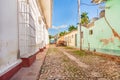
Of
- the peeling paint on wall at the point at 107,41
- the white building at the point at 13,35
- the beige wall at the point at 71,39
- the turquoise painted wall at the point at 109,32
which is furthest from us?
the beige wall at the point at 71,39

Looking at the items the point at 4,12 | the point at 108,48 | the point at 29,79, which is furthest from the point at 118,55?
the point at 4,12

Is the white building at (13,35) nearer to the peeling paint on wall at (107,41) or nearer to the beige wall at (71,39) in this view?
the peeling paint on wall at (107,41)

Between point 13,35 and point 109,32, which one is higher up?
point 109,32

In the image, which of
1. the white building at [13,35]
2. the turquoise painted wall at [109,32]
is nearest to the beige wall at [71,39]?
the turquoise painted wall at [109,32]

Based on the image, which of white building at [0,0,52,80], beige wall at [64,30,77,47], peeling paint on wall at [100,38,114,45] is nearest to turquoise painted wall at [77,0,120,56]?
peeling paint on wall at [100,38,114,45]

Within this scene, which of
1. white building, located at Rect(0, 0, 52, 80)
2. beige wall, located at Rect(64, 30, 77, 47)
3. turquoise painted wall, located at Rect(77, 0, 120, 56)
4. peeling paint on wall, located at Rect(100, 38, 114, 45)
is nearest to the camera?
white building, located at Rect(0, 0, 52, 80)

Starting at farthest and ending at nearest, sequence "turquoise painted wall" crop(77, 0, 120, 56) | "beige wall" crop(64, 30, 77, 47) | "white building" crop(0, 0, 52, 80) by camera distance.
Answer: "beige wall" crop(64, 30, 77, 47) → "turquoise painted wall" crop(77, 0, 120, 56) → "white building" crop(0, 0, 52, 80)

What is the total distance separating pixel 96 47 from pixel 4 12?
8.88 m

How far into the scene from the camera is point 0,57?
3.04m

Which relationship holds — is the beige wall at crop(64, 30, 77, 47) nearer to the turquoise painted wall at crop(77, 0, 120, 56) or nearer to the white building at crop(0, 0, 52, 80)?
the turquoise painted wall at crop(77, 0, 120, 56)

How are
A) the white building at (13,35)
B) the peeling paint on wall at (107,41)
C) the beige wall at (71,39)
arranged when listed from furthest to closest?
1. the beige wall at (71,39)
2. the peeling paint on wall at (107,41)
3. the white building at (13,35)

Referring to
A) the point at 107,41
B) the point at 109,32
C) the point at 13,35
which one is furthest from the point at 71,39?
the point at 13,35

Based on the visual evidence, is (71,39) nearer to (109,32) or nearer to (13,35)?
(109,32)

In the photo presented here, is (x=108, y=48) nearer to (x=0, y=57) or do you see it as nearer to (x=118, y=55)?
(x=118, y=55)
